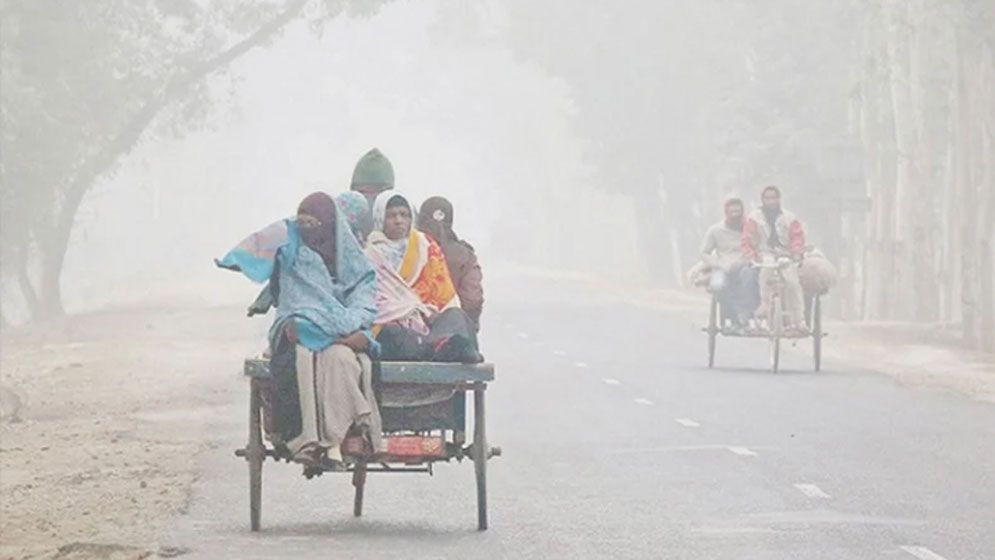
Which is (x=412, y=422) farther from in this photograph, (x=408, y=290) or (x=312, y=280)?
(x=312, y=280)

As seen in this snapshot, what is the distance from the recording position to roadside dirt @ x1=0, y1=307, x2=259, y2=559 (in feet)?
51.0

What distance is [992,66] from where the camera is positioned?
136 feet

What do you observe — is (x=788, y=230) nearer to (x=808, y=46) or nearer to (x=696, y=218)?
(x=808, y=46)

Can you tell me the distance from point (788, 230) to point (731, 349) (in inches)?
264

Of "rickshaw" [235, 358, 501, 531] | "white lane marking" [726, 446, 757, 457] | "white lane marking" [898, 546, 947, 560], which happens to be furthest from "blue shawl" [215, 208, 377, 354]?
"white lane marking" [726, 446, 757, 457]

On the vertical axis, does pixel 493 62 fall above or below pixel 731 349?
above

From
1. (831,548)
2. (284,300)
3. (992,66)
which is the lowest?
(831,548)

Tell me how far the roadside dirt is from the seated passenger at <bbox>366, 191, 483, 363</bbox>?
67.6 inches

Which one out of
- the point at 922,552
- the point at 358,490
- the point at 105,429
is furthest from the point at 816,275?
the point at 922,552

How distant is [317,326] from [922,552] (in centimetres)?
331

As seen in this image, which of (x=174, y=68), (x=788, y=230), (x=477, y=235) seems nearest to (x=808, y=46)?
Answer: (x=174, y=68)

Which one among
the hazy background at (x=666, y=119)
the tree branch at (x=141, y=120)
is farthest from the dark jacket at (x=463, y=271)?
the tree branch at (x=141, y=120)

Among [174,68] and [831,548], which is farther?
[174,68]

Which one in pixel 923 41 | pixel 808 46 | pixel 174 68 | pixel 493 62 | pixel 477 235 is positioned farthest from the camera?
pixel 477 235
